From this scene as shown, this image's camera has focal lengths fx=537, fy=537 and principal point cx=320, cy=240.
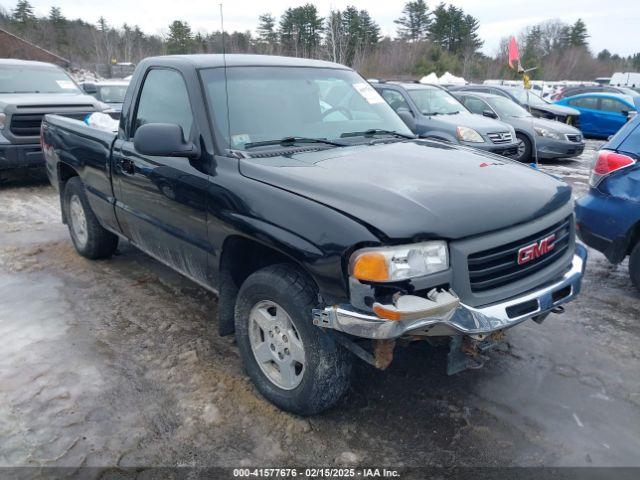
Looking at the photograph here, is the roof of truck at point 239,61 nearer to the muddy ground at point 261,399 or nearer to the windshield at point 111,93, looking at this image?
the muddy ground at point 261,399

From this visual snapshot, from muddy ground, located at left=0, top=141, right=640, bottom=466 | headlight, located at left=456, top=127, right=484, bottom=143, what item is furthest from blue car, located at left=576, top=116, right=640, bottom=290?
headlight, located at left=456, top=127, right=484, bottom=143

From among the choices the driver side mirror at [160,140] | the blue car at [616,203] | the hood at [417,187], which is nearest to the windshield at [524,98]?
the blue car at [616,203]

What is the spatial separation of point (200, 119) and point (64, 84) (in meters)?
8.07

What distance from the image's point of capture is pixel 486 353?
3.65 metres

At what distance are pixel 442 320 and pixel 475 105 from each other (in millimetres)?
11464

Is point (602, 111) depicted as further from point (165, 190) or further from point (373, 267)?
point (373, 267)

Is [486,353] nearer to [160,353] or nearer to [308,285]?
[308,285]

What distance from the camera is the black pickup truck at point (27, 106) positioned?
8.18 m

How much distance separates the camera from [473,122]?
10133mm

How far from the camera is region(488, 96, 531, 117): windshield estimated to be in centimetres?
1227

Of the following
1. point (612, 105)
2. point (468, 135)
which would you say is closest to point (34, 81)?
point (468, 135)

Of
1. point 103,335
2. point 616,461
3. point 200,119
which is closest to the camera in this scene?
point 616,461

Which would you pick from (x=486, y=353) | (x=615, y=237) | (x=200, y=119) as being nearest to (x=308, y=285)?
(x=200, y=119)

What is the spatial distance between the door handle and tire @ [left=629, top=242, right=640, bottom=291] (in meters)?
4.00
